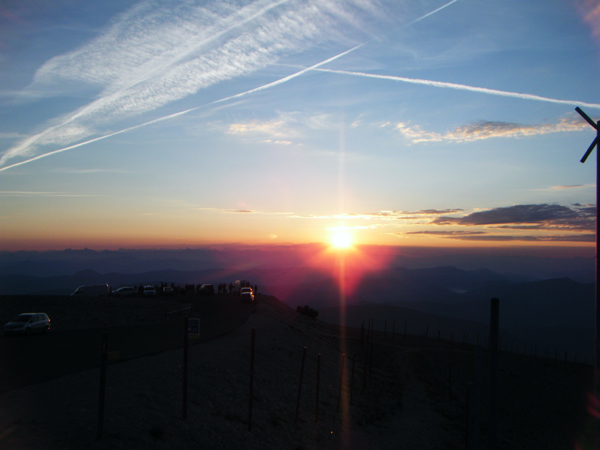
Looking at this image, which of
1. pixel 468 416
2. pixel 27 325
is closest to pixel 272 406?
pixel 468 416

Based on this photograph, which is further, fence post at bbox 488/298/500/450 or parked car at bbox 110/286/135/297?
parked car at bbox 110/286/135/297

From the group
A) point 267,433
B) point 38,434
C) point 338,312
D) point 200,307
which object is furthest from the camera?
point 338,312

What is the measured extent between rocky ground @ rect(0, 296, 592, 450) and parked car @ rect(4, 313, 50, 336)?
1306cm

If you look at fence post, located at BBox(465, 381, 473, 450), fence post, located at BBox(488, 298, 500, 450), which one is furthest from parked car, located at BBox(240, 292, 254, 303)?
fence post, located at BBox(488, 298, 500, 450)

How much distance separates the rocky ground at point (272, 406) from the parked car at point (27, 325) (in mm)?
13058

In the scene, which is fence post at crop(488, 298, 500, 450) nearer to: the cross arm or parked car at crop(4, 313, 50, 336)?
the cross arm

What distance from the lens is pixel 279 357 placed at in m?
21.1

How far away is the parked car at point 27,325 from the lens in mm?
24812

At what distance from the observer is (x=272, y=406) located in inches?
559

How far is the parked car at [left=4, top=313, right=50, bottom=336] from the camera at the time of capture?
24.8 meters

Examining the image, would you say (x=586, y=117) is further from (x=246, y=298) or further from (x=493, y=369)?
(x=246, y=298)

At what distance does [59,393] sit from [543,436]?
23.2 metres

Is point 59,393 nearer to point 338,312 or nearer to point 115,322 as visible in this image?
point 115,322

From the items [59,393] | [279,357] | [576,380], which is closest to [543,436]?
[279,357]
